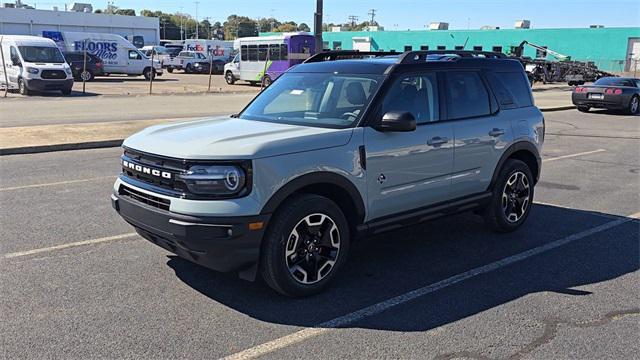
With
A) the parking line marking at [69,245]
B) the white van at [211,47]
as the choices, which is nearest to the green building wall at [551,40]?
the white van at [211,47]

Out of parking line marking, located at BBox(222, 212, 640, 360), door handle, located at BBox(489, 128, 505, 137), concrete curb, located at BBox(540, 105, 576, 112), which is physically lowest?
parking line marking, located at BBox(222, 212, 640, 360)

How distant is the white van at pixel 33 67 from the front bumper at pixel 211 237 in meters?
21.6

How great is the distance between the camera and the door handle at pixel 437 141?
5191 millimetres

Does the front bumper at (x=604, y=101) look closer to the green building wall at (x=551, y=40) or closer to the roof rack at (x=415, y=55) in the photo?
the roof rack at (x=415, y=55)

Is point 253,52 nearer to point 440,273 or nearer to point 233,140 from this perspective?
point 440,273

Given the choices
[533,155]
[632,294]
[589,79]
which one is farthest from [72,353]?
[589,79]

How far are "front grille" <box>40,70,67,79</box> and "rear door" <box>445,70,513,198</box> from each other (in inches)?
843

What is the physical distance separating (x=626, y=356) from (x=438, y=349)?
119 centimetres

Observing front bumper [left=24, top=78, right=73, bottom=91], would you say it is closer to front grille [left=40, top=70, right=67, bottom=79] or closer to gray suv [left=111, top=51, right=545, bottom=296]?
front grille [left=40, top=70, right=67, bottom=79]

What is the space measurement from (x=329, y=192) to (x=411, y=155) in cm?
86

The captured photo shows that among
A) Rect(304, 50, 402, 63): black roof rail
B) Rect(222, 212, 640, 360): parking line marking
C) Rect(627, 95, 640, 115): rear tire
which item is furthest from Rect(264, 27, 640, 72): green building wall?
Rect(222, 212, 640, 360): parking line marking

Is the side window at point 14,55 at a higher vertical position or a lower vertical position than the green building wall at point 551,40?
lower

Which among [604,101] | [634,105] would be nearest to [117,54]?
[604,101]

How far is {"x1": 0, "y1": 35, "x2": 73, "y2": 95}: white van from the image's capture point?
75.7 ft
